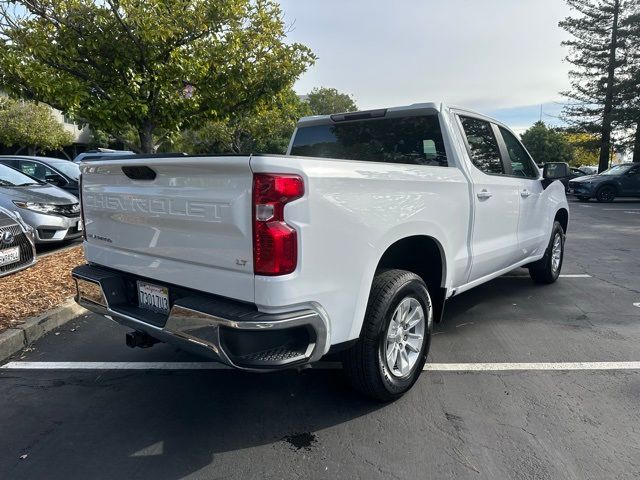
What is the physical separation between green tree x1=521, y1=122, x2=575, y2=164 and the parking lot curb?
4011 centimetres

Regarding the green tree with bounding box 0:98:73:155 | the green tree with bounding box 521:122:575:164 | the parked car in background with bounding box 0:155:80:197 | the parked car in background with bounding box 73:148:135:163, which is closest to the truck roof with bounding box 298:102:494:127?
the parked car in background with bounding box 73:148:135:163

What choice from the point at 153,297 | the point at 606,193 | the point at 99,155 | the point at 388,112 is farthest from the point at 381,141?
the point at 606,193

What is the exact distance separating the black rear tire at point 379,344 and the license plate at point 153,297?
3.86 ft

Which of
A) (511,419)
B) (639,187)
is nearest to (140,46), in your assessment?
(511,419)

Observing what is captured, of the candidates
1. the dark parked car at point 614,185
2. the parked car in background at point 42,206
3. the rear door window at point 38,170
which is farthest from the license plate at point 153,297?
the dark parked car at point 614,185

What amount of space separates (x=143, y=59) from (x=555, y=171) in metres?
5.30

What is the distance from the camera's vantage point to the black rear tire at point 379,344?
295 centimetres

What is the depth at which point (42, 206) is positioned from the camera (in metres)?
7.71

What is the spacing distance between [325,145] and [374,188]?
184 centimetres

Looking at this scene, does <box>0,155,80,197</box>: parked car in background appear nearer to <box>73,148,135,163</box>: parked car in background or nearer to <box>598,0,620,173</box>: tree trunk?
<box>73,148,135,163</box>: parked car in background

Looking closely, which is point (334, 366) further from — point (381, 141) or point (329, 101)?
point (329, 101)

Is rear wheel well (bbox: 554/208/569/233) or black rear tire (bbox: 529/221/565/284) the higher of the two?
rear wheel well (bbox: 554/208/569/233)

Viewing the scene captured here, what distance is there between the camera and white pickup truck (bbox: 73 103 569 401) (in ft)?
7.84

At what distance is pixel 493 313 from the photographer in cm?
505
